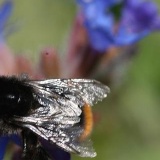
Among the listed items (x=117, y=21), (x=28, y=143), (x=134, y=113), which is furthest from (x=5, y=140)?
(x=134, y=113)

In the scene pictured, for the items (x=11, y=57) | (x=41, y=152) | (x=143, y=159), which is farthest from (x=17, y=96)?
(x=143, y=159)

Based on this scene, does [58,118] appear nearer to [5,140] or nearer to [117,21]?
[5,140]

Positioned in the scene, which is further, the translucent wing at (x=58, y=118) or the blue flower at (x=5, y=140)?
the blue flower at (x=5, y=140)

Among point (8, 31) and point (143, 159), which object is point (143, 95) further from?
point (8, 31)

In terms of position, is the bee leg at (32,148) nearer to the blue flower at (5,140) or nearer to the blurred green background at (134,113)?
the blue flower at (5,140)

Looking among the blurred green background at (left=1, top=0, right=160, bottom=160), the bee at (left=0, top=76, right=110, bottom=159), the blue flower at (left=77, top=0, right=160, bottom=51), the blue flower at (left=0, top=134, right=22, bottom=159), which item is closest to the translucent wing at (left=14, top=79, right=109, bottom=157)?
the bee at (left=0, top=76, right=110, bottom=159)

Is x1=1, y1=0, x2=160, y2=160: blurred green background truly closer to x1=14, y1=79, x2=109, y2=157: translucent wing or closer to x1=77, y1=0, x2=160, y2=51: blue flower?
x1=77, y1=0, x2=160, y2=51: blue flower

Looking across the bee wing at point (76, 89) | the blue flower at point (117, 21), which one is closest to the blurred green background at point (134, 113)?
the blue flower at point (117, 21)
